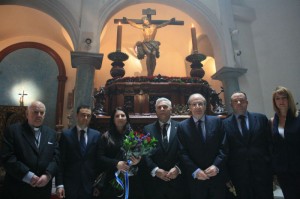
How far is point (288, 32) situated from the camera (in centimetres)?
604

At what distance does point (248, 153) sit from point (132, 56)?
752 cm

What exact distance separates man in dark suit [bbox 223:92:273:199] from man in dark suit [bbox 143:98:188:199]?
55 centimetres

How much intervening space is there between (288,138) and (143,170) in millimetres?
1510

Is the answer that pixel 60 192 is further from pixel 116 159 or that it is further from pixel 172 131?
pixel 172 131

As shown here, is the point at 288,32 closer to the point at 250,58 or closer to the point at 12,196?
the point at 250,58

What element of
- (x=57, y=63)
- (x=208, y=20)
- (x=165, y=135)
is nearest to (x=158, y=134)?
(x=165, y=135)

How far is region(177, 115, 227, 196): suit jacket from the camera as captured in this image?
2156mm

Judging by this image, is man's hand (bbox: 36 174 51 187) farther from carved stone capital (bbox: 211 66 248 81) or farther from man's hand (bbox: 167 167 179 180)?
carved stone capital (bbox: 211 66 248 81)

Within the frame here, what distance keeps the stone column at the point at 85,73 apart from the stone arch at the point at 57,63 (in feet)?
9.18

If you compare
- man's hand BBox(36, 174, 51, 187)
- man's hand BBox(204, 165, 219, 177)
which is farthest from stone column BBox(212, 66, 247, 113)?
man's hand BBox(36, 174, 51, 187)

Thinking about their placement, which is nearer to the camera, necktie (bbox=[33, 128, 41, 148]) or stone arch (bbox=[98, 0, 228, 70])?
necktie (bbox=[33, 128, 41, 148])

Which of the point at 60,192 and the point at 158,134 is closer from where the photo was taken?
the point at 60,192

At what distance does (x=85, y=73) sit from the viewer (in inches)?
185

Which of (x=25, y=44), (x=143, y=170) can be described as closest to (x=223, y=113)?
(x=143, y=170)
